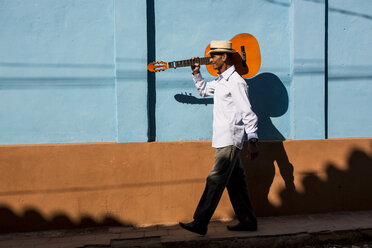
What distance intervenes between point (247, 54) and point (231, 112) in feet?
2.41

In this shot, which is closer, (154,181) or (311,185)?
(154,181)

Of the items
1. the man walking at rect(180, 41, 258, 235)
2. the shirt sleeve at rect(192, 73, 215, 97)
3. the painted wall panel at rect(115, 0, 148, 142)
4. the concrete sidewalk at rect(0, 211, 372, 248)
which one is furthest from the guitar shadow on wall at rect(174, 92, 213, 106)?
the concrete sidewalk at rect(0, 211, 372, 248)

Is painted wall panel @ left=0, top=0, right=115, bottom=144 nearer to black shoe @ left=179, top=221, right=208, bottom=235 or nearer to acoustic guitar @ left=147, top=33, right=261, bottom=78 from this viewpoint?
acoustic guitar @ left=147, top=33, right=261, bottom=78

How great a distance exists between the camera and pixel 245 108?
3.73m

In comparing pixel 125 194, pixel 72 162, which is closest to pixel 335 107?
pixel 125 194

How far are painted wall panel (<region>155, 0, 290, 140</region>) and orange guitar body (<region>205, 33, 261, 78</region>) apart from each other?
0.29 meters

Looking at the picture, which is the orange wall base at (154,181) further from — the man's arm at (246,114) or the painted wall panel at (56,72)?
the man's arm at (246,114)

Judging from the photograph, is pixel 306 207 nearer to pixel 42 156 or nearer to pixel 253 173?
pixel 253 173

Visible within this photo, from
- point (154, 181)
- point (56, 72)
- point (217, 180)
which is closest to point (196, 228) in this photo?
point (217, 180)

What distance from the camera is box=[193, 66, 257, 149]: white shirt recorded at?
3.73 meters

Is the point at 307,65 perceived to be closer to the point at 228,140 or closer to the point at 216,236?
the point at 228,140

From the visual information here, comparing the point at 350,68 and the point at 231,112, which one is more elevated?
the point at 350,68

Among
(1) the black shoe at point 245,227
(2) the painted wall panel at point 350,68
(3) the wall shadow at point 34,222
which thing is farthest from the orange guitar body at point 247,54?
(3) the wall shadow at point 34,222

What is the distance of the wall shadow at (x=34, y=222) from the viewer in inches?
160
